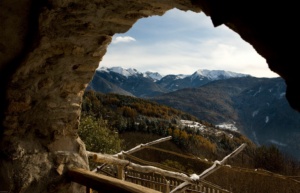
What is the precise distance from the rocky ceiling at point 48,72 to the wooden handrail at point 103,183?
163 millimetres

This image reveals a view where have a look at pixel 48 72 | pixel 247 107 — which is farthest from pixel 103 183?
pixel 247 107

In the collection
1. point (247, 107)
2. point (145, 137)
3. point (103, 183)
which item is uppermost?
point (103, 183)

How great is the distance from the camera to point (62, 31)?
2.66 metres

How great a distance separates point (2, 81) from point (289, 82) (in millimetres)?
2327

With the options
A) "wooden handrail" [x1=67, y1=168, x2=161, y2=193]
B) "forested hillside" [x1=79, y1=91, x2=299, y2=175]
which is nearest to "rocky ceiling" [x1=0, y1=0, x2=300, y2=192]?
"wooden handrail" [x1=67, y1=168, x2=161, y2=193]

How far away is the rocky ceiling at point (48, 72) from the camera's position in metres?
2.55

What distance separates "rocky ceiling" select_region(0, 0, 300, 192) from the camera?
2.55 m

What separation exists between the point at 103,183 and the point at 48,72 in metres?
1.04

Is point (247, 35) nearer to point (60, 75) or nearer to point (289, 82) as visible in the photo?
point (289, 82)

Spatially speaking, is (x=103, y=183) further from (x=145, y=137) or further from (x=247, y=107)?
(x=247, y=107)

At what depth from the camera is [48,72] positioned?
2.79 meters

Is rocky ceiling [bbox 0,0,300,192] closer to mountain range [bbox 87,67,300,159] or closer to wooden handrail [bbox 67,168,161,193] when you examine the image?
wooden handrail [bbox 67,168,161,193]

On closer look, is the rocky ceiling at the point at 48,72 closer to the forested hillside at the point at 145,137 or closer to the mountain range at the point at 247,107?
the forested hillside at the point at 145,137

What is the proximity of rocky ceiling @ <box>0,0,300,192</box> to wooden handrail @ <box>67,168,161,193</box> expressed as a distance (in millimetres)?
163
